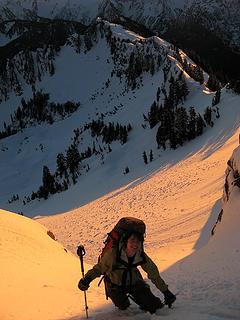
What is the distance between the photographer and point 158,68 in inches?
3666

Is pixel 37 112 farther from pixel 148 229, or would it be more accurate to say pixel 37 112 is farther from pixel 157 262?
pixel 157 262

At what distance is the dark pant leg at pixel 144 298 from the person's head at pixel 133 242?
76 cm

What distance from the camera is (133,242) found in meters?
6.63

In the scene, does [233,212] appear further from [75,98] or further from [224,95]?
[75,98]

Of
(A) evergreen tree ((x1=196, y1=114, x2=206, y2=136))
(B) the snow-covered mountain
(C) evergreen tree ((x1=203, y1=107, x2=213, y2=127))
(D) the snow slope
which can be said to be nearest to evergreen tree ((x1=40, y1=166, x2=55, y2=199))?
(B) the snow-covered mountain

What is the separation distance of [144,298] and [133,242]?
107cm

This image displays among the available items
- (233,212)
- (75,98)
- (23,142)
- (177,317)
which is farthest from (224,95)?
(75,98)

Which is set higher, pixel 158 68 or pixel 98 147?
pixel 158 68

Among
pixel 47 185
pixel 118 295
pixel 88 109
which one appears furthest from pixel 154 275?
pixel 88 109

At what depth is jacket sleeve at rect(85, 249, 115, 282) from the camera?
7.00 m

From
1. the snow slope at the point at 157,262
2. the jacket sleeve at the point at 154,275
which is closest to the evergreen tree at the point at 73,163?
the snow slope at the point at 157,262

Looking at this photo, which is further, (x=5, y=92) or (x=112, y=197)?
(x=5, y=92)

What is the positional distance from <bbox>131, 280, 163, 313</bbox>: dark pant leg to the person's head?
758mm

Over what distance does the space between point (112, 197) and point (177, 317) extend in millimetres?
35008
